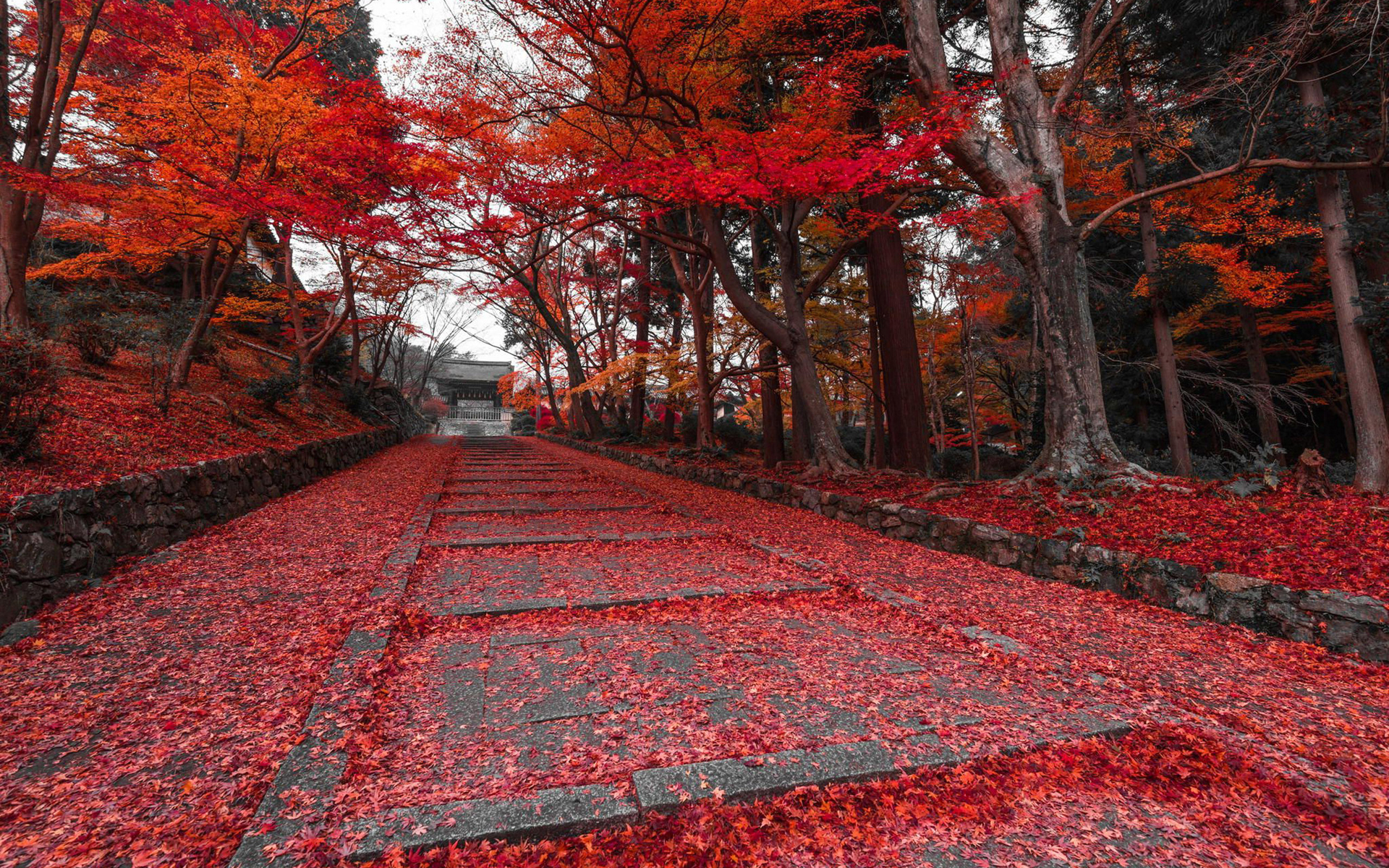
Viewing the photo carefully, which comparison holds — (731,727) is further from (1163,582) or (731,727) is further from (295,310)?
(295,310)

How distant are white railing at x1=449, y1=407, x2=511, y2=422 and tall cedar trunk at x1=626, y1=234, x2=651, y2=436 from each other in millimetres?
26515

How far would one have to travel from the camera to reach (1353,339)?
723 cm

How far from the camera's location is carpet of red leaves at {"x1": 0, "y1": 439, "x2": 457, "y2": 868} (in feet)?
5.38

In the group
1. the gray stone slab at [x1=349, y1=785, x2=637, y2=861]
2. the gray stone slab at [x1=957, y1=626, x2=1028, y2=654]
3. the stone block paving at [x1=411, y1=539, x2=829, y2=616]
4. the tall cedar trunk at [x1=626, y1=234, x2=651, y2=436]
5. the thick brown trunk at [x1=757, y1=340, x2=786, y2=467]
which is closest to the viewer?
the gray stone slab at [x1=349, y1=785, x2=637, y2=861]

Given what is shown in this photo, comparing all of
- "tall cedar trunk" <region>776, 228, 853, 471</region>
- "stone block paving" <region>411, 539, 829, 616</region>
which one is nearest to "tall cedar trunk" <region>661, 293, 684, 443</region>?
"tall cedar trunk" <region>776, 228, 853, 471</region>

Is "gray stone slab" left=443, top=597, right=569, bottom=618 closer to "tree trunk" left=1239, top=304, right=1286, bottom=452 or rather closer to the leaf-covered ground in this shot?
the leaf-covered ground

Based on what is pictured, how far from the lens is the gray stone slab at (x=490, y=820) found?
157 centimetres

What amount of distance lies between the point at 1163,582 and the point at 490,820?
4.25 m

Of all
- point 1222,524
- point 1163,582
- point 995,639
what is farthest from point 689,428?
point 995,639

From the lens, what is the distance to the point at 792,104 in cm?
828

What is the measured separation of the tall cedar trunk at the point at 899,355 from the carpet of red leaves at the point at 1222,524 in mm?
1981

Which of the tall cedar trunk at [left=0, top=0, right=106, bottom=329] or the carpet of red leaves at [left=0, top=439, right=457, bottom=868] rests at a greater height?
the tall cedar trunk at [left=0, top=0, right=106, bottom=329]

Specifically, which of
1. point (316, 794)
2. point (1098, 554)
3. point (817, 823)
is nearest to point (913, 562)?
point (1098, 554)

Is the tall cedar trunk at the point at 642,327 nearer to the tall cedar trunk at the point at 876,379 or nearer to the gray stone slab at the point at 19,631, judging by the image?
the tall cedar trunk at the point at 876,379
